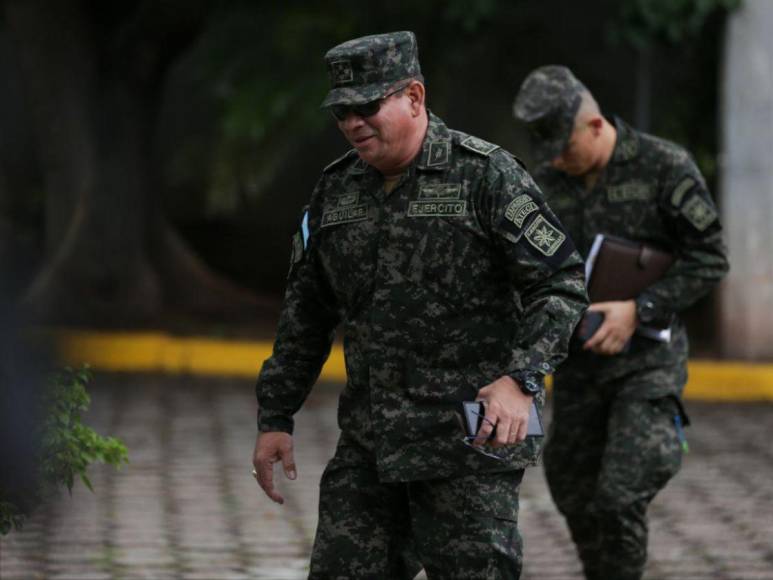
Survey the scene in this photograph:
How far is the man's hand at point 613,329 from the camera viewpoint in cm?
598

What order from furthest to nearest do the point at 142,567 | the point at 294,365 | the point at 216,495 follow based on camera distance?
the point at 216,495
the point at 142,567
the point at 294,365

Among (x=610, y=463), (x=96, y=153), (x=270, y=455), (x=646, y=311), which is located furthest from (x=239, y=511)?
(x=96, y=153)

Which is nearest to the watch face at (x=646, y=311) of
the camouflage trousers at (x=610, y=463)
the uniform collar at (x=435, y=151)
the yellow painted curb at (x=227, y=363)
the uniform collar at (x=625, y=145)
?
the camouflage trousers at (x=610, y=463)

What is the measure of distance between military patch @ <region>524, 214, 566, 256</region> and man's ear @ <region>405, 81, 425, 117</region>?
395mm

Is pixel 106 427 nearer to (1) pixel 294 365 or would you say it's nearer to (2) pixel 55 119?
(2) pixel 55 119

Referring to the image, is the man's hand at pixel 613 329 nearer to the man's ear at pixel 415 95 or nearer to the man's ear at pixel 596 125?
the man's ear at pixel 596 125

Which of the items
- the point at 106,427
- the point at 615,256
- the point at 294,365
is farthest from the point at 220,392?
the point at 294,365

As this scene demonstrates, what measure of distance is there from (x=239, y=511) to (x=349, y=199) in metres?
3.84

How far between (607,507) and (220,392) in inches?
245

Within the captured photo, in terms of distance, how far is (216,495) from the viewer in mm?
8562

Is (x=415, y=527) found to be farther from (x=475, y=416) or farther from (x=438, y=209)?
(x=438, y=209)

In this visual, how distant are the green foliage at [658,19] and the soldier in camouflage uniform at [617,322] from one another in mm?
6017

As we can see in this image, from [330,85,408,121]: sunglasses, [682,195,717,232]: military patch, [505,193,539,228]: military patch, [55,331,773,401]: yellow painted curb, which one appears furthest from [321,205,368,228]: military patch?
[55,331,773,401]: yellow painted curb

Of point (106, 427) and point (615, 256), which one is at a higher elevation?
point (615, 256)
